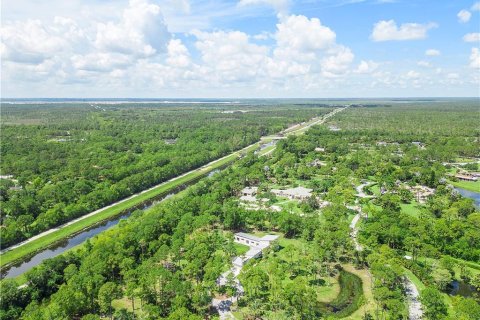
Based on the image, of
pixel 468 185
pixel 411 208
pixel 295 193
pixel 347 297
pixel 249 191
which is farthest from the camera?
pixel 468 185

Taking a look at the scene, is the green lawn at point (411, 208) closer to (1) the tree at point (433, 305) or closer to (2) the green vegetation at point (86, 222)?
(1) the tree at point (433, 305)

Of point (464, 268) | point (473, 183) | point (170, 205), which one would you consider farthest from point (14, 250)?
point (473, 183)

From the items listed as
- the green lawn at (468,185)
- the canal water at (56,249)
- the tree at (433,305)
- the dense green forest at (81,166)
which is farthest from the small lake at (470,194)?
the canal water at (56,249)

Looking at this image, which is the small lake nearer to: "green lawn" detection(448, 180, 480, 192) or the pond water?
"green lawn" detection(448, 180, 480, 192)

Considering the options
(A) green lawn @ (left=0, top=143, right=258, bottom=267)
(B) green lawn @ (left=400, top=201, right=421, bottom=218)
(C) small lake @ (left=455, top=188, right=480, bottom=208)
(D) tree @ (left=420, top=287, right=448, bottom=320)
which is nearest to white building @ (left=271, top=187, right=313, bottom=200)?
(B) green lawn @ (left=400, top=201, right=421, bottom=218)

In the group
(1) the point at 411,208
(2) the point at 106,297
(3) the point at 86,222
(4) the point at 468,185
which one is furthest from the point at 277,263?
(4) the point at 468,185

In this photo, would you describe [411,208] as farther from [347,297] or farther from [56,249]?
[56,249]
